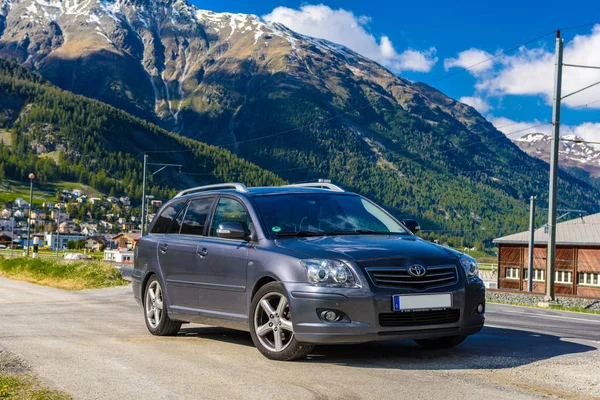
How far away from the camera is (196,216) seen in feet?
31.1

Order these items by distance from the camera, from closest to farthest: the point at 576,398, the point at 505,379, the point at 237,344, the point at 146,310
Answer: the point at 576,398, the point at 505,379, the point at 237,344, the point at 146,310

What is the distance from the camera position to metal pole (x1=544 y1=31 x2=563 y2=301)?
23891 mm

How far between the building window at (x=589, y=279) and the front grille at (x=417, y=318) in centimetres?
6545

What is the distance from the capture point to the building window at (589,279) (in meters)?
68.3

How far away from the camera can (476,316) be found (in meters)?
7.77

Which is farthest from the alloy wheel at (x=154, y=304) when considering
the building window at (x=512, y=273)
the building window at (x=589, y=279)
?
the building window at (x=512, y=273)

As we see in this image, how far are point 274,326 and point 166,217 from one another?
10.8ft

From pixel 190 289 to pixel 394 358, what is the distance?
253 cm

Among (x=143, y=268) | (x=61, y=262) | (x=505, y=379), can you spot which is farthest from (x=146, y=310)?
(x=61, y=262)

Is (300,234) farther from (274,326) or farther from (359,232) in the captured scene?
(274,326)

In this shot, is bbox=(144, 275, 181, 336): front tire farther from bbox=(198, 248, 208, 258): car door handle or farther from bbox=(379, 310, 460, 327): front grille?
bbox=(379, 310, 460, 327): front grille

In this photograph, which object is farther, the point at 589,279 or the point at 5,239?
the point at 5,239

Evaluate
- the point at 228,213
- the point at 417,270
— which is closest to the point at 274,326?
the point at 417,270

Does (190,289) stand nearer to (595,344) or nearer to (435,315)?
(435,315)
